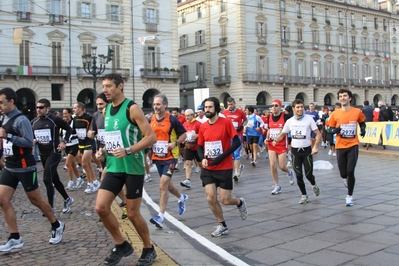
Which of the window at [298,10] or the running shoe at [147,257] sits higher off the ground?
the window at [298,10]

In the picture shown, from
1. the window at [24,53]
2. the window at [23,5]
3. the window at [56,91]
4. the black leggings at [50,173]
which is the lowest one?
the black leggings at [50,173]

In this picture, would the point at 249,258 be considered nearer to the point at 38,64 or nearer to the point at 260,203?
the point at 260,203

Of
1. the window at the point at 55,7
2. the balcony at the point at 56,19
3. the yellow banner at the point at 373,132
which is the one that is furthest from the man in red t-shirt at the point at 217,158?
the window at the point at 55,7

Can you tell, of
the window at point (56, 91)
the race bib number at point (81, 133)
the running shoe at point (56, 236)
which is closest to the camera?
the running shoe at point (56, 236)

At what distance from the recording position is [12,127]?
5.78m

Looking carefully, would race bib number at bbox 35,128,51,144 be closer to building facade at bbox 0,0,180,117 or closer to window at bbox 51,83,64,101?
building facade at bbox 0,0,180,117

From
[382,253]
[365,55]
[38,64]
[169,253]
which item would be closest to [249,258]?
[169,253]

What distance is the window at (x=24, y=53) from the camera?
3788cm

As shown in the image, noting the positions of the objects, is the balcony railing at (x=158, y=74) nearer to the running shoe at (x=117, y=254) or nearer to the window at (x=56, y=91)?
the window at (x=56, y=91)

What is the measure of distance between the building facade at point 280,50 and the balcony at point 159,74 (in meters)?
8.34

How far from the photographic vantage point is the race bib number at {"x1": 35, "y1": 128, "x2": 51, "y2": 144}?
26.0 feet

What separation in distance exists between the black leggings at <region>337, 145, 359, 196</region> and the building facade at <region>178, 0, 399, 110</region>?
42549 mm

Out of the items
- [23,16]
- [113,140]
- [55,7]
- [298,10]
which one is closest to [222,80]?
[298,10]

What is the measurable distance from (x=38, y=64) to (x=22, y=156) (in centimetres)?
3537
